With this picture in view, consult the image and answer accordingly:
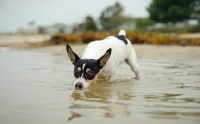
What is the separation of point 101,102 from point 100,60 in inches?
69.9

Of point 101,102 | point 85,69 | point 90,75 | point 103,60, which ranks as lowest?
point 101,102

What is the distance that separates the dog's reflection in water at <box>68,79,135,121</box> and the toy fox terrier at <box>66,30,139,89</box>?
0.86 ft

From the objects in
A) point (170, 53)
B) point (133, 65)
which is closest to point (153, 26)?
point (170, 53)

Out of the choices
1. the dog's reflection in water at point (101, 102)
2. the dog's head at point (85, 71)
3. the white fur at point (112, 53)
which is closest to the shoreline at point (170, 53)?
the white fur at point (112, 53)

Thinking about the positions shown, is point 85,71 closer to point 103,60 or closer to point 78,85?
point 78,85

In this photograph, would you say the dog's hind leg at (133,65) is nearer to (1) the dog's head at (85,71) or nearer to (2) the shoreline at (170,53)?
(1) the dog's head at (85,71)

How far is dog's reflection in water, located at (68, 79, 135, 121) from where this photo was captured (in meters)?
3.47

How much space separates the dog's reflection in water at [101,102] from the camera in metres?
3.47

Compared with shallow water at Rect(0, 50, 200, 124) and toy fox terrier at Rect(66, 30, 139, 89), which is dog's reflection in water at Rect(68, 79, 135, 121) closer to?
A: shallow water at Rect(0, 50, 200, 124)

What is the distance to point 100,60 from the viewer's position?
228 inches

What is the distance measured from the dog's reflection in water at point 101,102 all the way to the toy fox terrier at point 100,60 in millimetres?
264

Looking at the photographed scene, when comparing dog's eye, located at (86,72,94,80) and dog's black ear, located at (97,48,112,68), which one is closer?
dog's eye, located at (86,72,94,80)

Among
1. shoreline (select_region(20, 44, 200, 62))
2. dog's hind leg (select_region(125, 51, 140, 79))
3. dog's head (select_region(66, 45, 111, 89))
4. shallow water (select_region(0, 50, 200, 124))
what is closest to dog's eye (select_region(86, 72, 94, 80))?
dog's head (select_region(66, 45, 111, 89))

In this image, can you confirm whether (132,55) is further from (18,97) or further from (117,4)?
(117,4)
